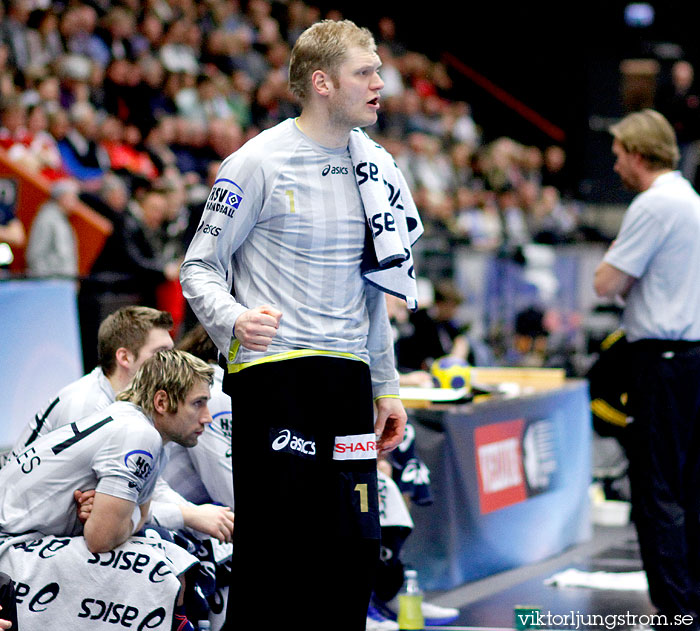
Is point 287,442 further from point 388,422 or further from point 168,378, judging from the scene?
point 168,378

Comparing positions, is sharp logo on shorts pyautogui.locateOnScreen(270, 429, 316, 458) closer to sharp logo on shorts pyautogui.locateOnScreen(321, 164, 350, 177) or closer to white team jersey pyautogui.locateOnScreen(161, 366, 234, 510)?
sharp logo on shorts pyautogui.locateOnScreen(321, 164, 350, 177)

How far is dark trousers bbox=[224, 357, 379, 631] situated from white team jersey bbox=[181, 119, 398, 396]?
3.5 inches

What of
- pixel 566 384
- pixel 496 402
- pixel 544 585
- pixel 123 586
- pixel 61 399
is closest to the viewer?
pixel 123 586

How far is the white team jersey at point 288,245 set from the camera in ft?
8.70

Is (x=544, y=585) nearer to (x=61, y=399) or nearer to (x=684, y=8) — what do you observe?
(x=61, y=399)

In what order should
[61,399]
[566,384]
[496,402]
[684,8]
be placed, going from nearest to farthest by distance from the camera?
[61,399] → [496,402] → [566,384] → [684,8]

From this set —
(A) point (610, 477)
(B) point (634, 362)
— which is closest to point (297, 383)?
(B) point (634, 362)

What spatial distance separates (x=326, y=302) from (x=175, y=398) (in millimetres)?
887

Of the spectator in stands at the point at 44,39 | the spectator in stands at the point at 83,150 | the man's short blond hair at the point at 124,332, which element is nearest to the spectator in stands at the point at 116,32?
the spectator in stands at the point at 44,39

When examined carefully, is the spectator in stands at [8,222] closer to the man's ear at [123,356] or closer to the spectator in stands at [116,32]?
the spectator in stands at [116,32]

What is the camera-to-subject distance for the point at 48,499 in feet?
10.8

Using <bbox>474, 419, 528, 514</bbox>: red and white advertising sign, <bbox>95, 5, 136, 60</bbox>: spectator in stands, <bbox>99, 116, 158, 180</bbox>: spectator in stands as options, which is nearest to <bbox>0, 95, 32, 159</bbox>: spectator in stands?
→ <bbox>99, 116, 158, 180</bbox>: spectator in stands

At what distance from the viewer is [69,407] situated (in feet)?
12.1

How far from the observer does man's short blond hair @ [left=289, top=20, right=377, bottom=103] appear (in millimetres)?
2725
